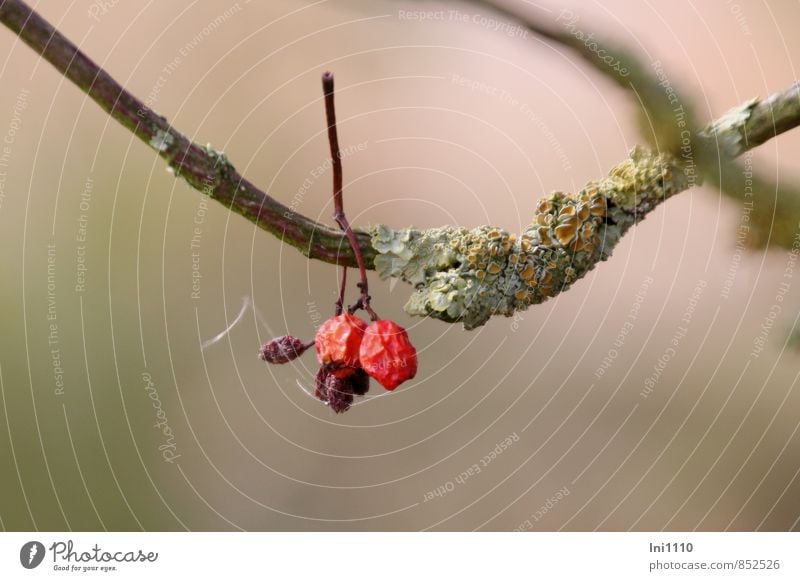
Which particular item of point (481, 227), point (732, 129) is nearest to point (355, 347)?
point (481, 227)

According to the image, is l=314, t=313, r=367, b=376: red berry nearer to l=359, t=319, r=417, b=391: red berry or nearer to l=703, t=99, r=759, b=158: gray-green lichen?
l=359, t=319, r=417, b=391: red berry

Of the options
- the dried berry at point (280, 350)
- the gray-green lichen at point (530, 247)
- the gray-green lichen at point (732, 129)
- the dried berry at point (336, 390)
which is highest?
the gray-green lichen at point (732, 129)

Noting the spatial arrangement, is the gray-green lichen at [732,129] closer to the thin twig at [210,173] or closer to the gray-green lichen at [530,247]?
the gray-green lichen at [530,247]

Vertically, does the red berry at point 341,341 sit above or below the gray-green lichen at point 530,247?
below

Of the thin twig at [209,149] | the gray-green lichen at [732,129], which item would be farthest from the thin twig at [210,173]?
the gray-green lichen at [732,129]

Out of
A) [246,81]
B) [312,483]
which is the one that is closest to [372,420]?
[312,483]

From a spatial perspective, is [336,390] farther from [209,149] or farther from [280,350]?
[209,149]
